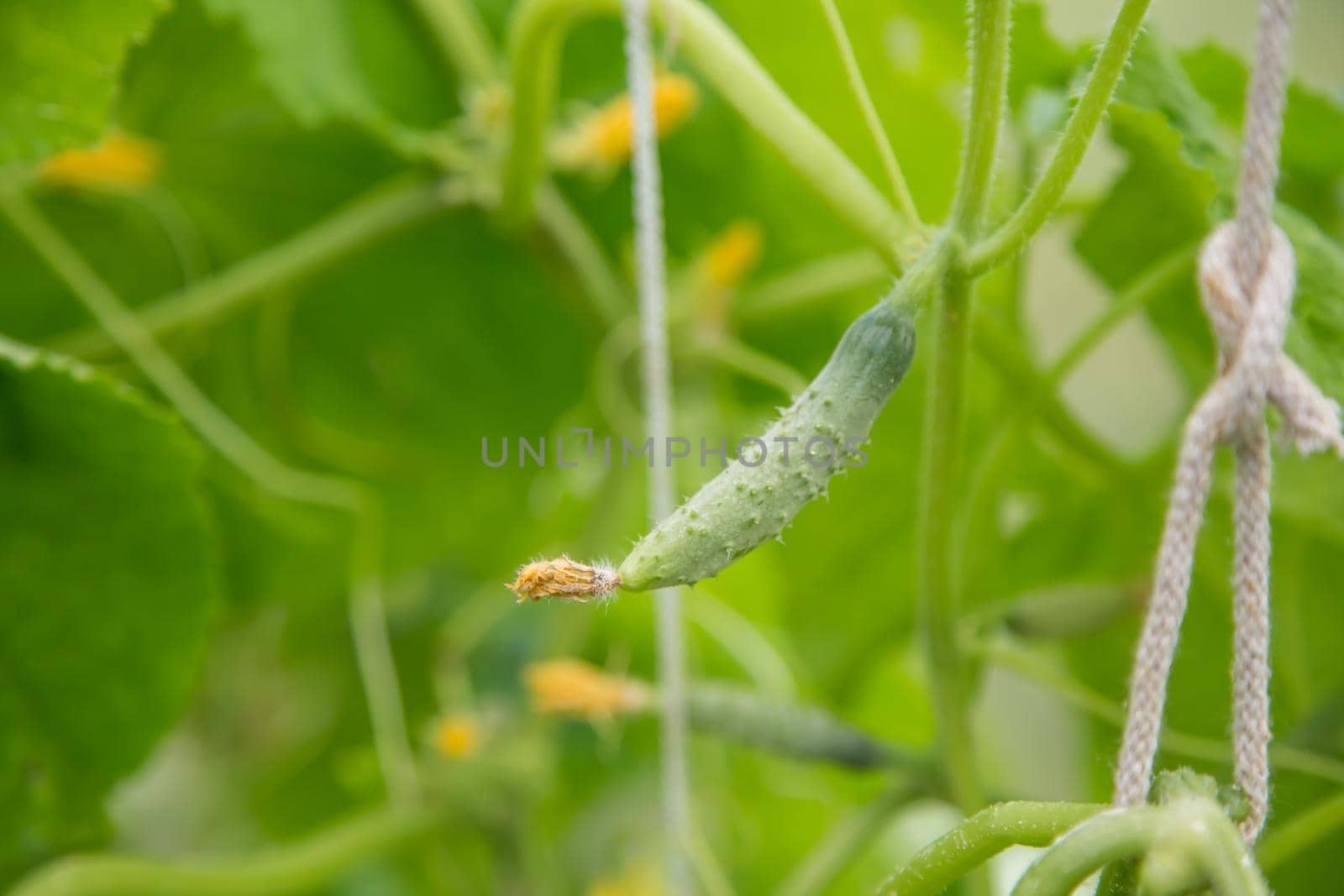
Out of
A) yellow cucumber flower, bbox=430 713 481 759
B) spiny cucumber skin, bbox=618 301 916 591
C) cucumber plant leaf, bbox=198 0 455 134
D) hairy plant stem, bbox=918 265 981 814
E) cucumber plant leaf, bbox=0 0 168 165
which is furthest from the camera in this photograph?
yellow cucumber flower, bbox=430 713 481 759

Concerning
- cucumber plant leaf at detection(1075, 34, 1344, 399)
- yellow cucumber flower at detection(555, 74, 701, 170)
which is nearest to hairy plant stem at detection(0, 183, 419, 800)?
yellow cucumber flower at detection(555, 74, 701, 170)

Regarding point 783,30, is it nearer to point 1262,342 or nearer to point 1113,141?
point 1113,141

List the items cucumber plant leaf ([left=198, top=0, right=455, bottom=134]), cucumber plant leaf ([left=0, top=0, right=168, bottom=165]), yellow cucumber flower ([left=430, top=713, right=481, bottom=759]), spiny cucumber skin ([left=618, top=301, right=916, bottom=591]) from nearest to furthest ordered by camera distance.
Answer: spiny cucumber skin ([left=618, top=301, right=916, bottom=591])
cucumber plant leaf ([left=0, top=0, right=168, bottom=165])
cucumber plant leaf ([left=198, top=0, right=455, bottom=134])
yellow cucumber flower ([left=430, top=713, right=481, bottom=759])

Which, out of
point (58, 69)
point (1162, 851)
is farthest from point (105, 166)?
point (1162, 851)

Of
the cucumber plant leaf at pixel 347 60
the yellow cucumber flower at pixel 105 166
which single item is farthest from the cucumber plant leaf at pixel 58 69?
the yellow cucumber flower at pixel 105 166

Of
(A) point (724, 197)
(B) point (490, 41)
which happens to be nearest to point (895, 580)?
(A) point (724, 197)

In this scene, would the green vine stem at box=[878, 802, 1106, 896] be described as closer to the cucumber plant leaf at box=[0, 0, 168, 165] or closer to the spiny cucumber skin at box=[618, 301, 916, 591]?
the spiny cucumber skin at box=[618, 301, 916, 591]
